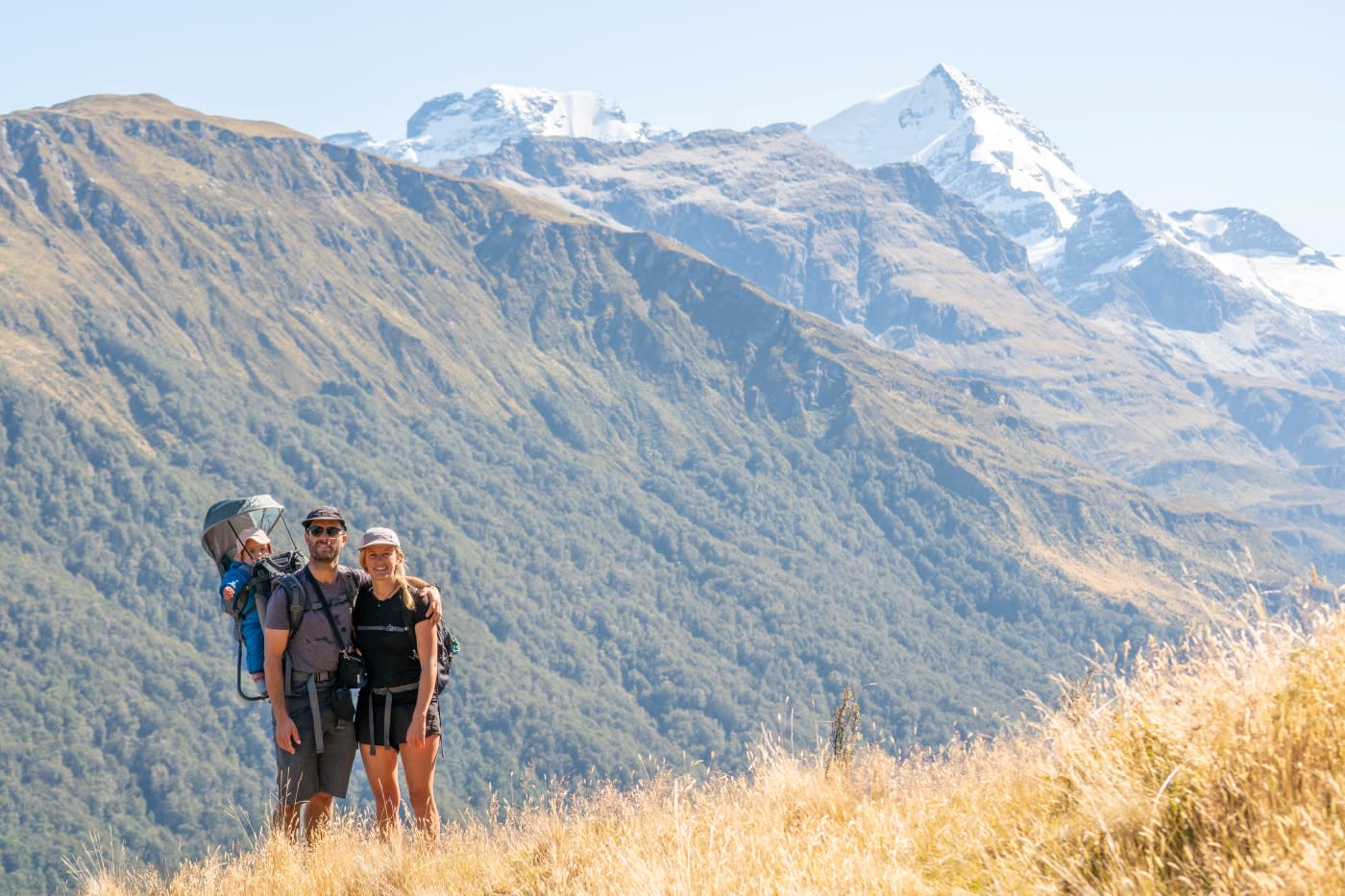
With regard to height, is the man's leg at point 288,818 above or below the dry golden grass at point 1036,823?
below

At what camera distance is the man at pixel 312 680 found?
8.55 m

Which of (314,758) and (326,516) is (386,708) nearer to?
(314,758)

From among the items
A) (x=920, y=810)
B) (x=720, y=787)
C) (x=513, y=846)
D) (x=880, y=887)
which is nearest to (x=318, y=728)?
(x=513, y=846)

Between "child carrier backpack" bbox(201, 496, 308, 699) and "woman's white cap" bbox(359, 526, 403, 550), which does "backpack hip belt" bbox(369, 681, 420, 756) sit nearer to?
"child carrier backpack" bbox(201, 496, 308, 699)

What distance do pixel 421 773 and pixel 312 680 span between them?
1.05 meters

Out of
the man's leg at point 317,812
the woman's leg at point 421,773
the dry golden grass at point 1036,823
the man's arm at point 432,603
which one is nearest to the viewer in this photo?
the dry golden grass at point 1036,823

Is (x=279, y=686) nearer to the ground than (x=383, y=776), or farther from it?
farther from it

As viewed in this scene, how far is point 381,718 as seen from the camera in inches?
344

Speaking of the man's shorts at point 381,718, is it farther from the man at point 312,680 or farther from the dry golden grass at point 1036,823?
the dry golden grass at point 1036,823

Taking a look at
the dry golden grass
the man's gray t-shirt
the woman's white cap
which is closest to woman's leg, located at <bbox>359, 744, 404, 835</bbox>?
the man's gray t-shirt

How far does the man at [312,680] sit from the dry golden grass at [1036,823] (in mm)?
929

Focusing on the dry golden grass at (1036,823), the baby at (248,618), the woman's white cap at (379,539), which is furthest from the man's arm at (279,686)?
the dry golden grass at (1036,823)

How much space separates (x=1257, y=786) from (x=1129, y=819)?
48 centimetres

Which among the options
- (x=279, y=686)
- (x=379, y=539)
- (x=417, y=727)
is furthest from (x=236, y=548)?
(x=417, y=727)
